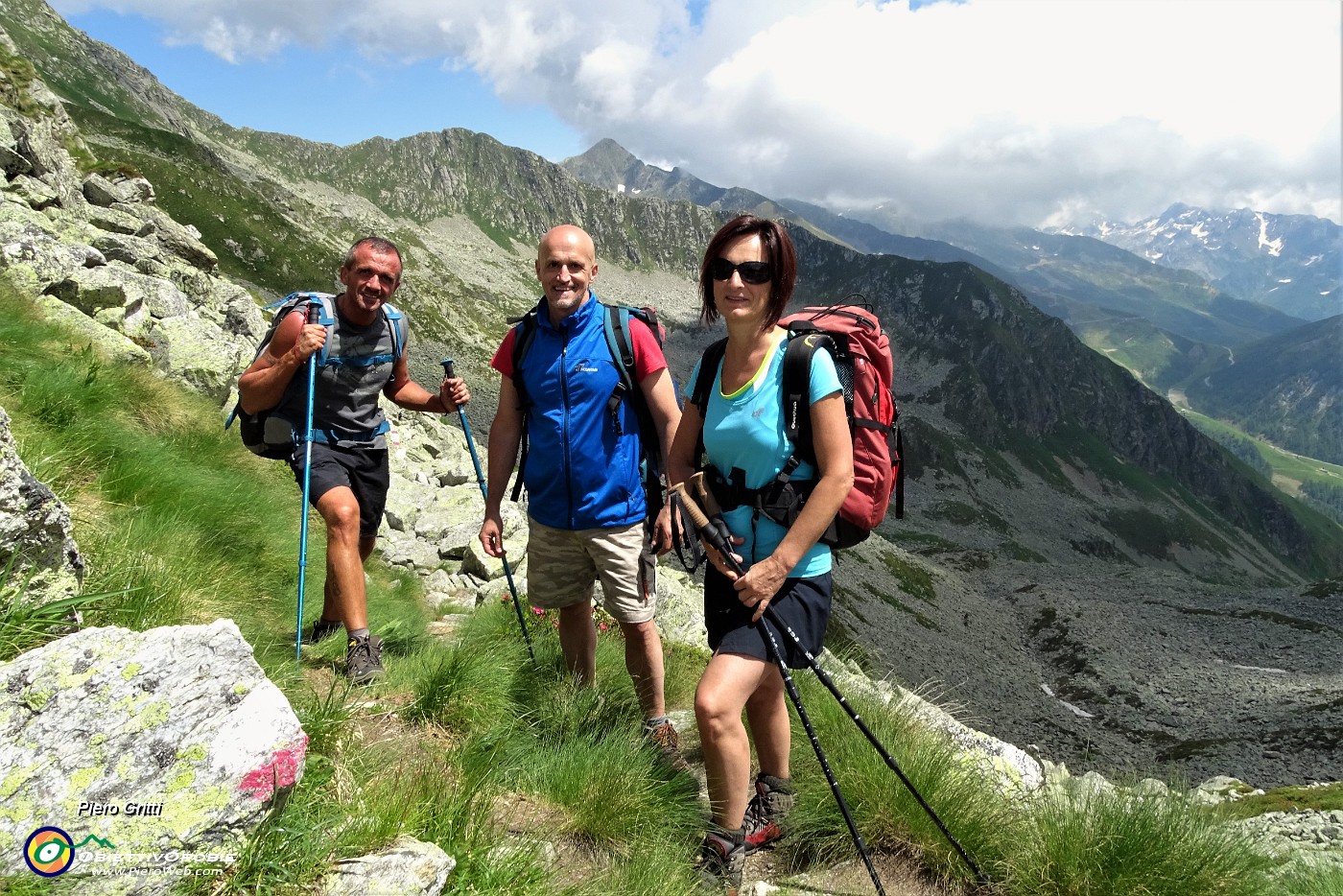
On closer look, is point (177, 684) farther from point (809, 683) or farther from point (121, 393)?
point (121, 393)

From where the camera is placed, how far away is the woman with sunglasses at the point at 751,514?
3.74 m

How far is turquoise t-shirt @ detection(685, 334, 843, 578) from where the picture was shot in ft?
12.7

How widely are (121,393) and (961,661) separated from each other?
6870 cm

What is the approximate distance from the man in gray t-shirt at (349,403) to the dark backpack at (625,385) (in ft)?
Answer: 3.40

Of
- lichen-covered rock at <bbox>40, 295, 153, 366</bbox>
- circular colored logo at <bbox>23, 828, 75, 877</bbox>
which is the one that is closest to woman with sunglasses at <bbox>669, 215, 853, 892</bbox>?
circular colored logo at <bbox>23, 828, 75, 877</bbox>

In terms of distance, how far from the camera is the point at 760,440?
3.91m

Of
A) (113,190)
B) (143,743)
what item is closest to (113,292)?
(143,743)

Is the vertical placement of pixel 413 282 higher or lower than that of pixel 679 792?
higher

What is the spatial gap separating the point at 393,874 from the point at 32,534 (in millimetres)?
2313

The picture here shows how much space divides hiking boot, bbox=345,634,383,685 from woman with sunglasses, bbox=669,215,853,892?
2414mm

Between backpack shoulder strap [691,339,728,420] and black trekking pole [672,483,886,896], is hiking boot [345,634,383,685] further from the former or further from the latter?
backpack shoulder strap [691,339,728,420]

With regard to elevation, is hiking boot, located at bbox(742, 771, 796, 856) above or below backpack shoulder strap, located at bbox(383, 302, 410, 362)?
below

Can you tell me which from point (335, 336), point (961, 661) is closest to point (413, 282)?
point (961, 661)

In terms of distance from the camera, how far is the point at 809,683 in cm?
651
